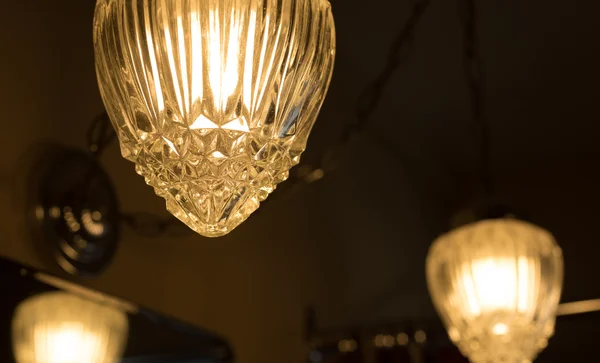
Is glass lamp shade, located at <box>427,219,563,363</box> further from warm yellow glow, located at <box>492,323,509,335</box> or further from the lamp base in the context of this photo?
the lamp base

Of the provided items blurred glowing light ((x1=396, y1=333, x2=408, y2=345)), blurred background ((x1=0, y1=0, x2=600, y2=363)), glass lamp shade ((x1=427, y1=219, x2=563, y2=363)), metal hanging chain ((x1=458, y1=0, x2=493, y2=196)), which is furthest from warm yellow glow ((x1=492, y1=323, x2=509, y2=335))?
blurred glowing light ((x1=396, y1=333, x2=408, y2=345))

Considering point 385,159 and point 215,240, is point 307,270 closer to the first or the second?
point 215,240

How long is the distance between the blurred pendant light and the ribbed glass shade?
0.48 metres

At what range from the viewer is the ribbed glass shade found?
0.87 meters

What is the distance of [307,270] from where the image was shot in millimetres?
1686

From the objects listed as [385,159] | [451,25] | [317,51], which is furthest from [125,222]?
[385,159]

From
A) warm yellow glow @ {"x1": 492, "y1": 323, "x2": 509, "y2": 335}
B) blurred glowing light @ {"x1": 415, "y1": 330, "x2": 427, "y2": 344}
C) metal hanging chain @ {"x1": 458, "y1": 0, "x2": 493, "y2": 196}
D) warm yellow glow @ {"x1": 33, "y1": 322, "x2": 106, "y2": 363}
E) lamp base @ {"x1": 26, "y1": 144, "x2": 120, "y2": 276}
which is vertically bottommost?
blurred glowing light @ {"x1": 415, "y1": 330, "x2": 427, "y2": 344}

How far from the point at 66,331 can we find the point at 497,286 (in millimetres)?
594

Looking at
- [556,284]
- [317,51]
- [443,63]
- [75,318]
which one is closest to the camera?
[317,51]

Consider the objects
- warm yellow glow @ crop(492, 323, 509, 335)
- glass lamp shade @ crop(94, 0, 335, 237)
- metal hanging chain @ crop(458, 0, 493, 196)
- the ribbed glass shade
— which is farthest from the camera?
metal hanging chain @ crop(458, 0, 493, 196)

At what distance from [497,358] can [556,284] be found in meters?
0.16

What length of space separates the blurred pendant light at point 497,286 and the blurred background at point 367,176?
0.42 meters

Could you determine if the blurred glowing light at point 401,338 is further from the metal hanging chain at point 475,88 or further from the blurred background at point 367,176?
the metal hanging chain at point 475,88

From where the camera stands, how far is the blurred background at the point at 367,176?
1033 millimetres
